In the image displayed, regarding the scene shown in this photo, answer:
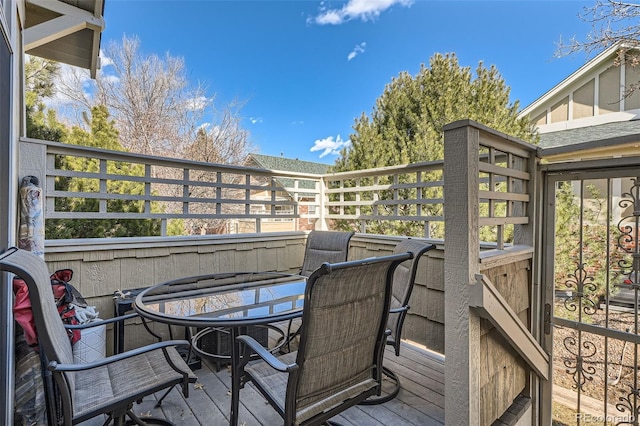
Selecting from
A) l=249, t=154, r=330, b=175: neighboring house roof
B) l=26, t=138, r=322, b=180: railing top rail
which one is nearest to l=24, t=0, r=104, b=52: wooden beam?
l=26, t=138, r=322, b=180: railing top rail

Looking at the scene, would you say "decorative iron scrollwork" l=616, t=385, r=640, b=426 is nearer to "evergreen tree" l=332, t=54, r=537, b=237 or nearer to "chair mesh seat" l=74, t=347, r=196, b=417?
"chair mesh seat" l=74, t=347, r=196, b=417

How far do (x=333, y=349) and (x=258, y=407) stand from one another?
108cm

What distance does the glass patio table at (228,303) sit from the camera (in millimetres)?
1787

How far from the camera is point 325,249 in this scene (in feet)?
11.2

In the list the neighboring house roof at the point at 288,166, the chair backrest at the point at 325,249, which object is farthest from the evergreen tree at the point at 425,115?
the neighboring house roof at the point at 288,166

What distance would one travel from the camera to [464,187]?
1.62m

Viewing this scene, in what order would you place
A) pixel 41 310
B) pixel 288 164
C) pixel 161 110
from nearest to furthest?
pixel 41 310 → pixel 161 110 → pixel 288 164

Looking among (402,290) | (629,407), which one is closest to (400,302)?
(402,290)

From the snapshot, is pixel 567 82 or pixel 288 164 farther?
pixel 288 164

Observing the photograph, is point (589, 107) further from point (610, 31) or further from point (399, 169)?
point (399, 169)

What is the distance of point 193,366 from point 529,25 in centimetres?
1053

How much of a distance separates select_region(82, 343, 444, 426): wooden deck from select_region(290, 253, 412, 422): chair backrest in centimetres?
63

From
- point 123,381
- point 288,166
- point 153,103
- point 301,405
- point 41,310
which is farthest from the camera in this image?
point 288,166

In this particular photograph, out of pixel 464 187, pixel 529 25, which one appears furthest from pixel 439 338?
pixel 529 25
